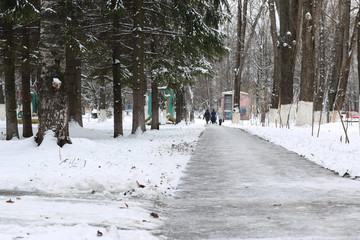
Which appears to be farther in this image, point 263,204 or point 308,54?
point 308,54

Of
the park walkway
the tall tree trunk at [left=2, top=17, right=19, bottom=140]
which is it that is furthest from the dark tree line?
the park walkway

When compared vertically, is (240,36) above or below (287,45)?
above

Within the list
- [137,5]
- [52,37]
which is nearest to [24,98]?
[137,5]

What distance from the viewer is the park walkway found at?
3391 mm

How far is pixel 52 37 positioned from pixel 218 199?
5713 mm

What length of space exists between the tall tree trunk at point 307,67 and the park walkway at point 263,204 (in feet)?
35.1

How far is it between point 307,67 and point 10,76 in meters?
13.6

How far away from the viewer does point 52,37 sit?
821 centimetres

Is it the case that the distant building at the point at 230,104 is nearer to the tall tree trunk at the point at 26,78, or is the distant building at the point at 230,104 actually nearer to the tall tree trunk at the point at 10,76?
the tall tree trunk at the point at 26,78

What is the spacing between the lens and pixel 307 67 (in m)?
17.9

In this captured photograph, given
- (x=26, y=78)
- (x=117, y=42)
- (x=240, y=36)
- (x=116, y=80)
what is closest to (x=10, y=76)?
(x=26, y=78)


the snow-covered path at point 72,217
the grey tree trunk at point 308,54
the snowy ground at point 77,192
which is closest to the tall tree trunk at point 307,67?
the grey tree trunk at point 308,54

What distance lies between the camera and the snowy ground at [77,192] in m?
3.18

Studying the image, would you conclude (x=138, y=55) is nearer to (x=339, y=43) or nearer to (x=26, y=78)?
(x=26, y=78)
